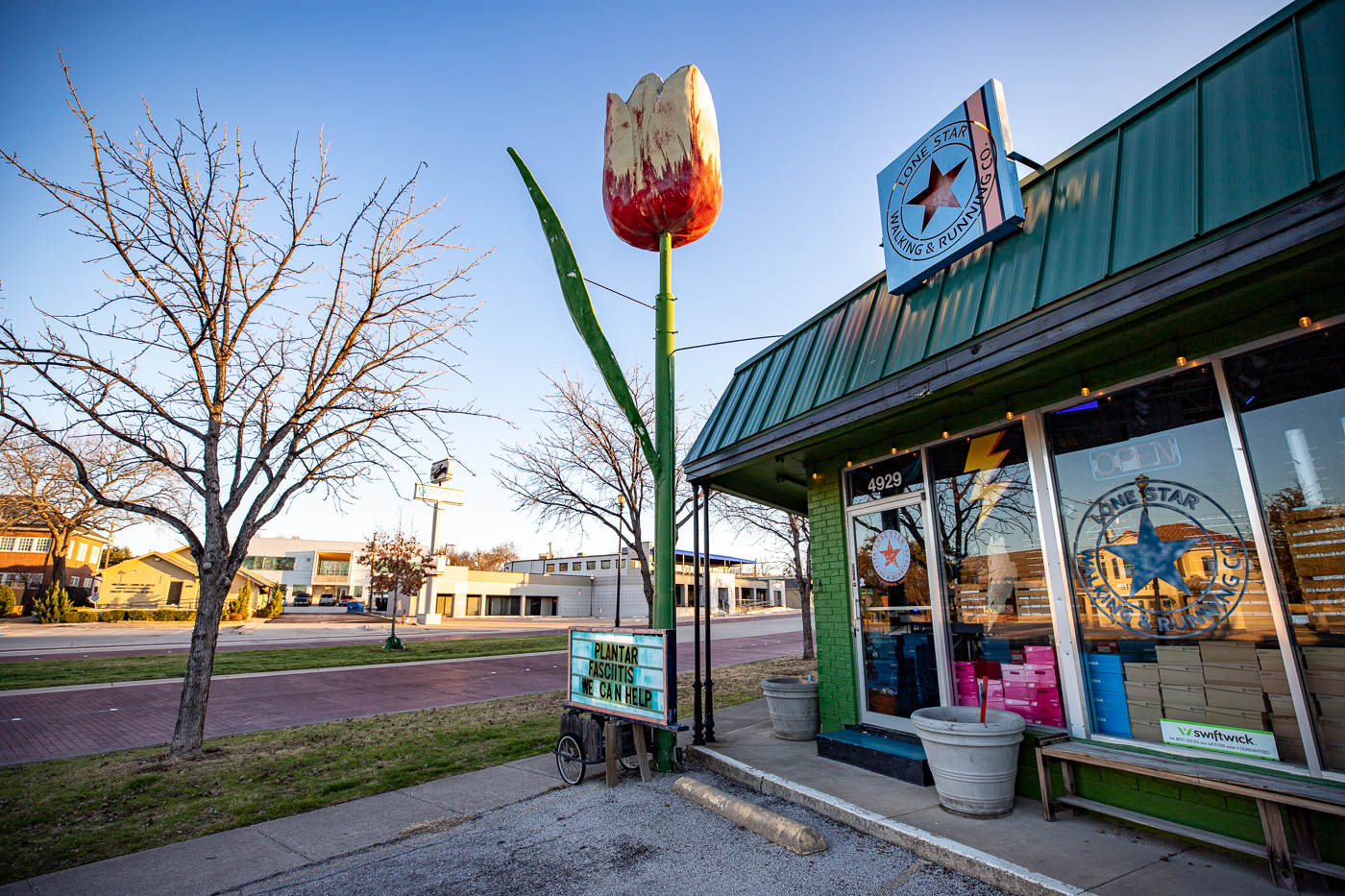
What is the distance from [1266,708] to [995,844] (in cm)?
183

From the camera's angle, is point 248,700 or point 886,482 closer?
point 886,482

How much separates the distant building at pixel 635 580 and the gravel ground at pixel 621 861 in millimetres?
46500

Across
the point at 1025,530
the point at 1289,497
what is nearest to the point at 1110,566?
the point at 1025,530

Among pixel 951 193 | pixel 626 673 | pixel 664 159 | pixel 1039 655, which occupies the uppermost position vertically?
pixel 664 159

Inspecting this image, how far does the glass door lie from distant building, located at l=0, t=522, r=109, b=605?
178ft

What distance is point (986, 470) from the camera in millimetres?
5609

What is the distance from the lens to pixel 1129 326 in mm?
3939

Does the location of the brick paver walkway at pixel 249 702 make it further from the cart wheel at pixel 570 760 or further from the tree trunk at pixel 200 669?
the cart wheel at pixel 570 760

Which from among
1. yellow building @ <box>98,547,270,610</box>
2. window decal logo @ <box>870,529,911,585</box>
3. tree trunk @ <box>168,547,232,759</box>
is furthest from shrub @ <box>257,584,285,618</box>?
window decal logo @ <box>870,529,911,585</box>

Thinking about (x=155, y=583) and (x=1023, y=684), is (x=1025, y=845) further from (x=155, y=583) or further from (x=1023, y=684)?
(x=155, y=583)

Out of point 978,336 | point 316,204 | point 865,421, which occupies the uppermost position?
point 316,204

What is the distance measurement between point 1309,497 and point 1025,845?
2756mm

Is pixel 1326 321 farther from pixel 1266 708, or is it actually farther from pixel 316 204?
pixel 316 204

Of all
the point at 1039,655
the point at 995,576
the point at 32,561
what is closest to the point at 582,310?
the point at 995,576
